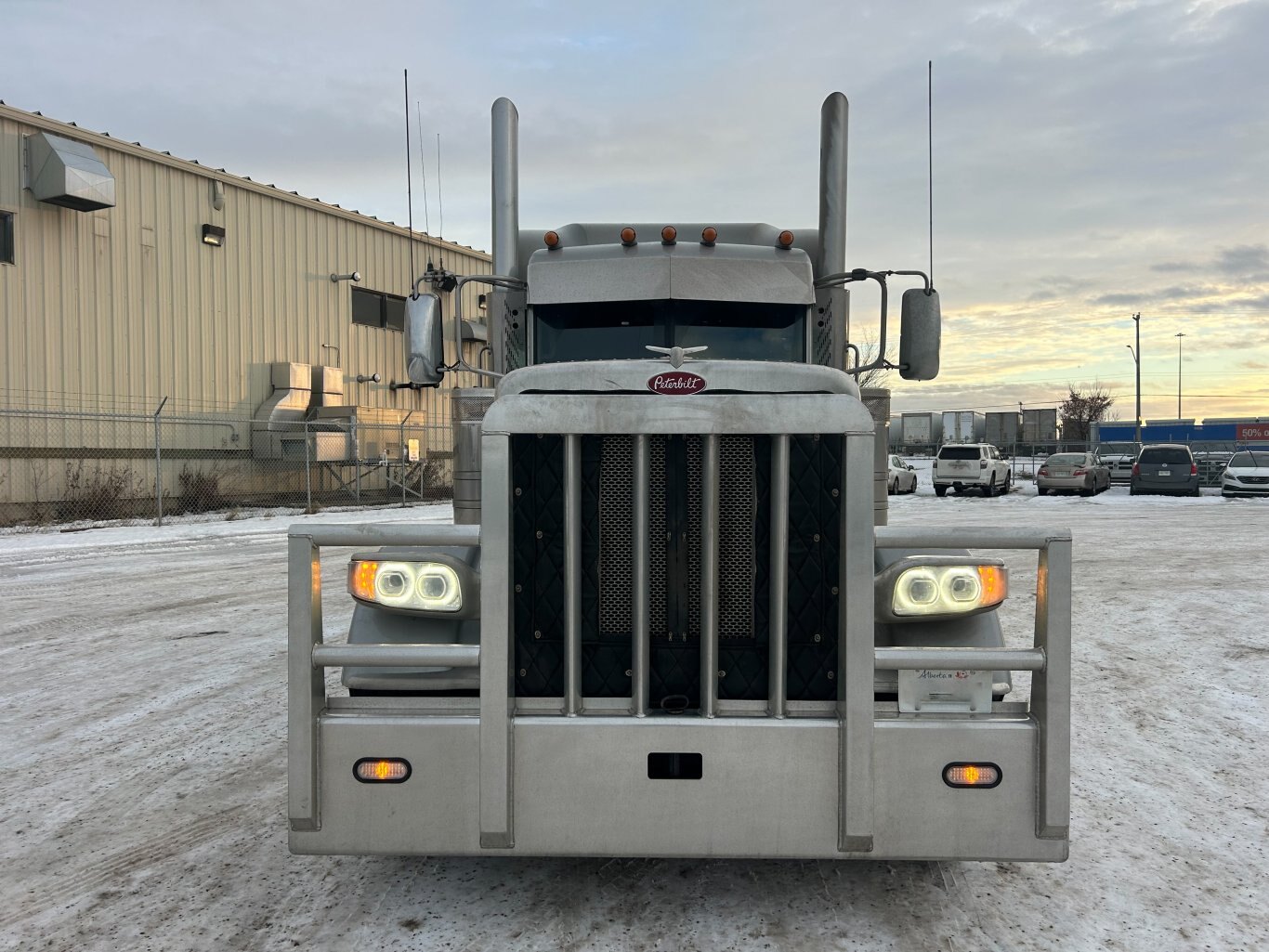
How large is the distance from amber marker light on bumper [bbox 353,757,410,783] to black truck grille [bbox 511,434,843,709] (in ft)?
1.39

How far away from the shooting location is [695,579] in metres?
2.80

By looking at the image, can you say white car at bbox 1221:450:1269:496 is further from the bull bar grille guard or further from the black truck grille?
the black truck grille

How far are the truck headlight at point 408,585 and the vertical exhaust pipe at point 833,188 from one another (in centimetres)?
314

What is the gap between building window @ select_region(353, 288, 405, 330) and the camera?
25.6 meters

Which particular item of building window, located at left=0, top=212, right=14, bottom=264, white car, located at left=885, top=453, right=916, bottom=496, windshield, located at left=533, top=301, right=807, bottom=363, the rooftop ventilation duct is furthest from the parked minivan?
building window, located at left=0, top=212, right=14, bottom=264

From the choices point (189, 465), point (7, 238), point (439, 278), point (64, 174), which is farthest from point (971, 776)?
point (189, 465)

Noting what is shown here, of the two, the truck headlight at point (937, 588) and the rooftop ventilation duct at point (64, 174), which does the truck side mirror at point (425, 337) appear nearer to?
the truck headlight at point (937, 588)

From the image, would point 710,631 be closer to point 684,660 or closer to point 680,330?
Result: point 684,660

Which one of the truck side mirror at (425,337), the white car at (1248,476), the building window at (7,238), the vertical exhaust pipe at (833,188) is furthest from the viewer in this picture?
the white car at (1248,476)

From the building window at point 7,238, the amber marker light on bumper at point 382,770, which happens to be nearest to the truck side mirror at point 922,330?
the amber marker light on bumper at point 382,770

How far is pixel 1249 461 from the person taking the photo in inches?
1079

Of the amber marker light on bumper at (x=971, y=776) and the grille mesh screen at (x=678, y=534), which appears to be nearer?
the amber marker light on bumper at (x=971, y=776)

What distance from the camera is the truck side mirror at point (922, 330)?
4785 mm

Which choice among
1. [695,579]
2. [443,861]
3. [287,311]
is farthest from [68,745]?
[287,311]
